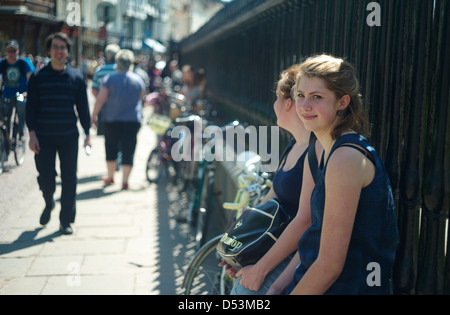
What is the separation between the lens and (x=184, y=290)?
3.95 m

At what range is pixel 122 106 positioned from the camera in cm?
856

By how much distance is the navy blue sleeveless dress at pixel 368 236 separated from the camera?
1.98 m

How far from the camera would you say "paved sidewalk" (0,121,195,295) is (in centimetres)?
493

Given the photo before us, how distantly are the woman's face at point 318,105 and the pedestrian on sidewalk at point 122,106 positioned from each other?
6.63m

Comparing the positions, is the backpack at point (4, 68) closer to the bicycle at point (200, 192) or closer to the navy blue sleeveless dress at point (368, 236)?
the bicycle at point (200, 192)

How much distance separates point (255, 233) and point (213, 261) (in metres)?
1.39

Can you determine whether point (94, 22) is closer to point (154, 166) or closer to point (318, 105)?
point (154, 166)

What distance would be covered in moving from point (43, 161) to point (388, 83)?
409cm

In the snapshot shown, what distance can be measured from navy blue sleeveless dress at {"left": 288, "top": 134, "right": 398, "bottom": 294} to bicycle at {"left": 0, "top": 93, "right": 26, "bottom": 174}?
6865 millimetres

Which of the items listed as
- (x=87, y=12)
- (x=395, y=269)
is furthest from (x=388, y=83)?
(x=87, y=12)

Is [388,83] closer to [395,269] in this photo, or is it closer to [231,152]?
[395,269]

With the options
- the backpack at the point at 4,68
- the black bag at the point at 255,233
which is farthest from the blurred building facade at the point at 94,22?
the black bag at the point at 255,233
